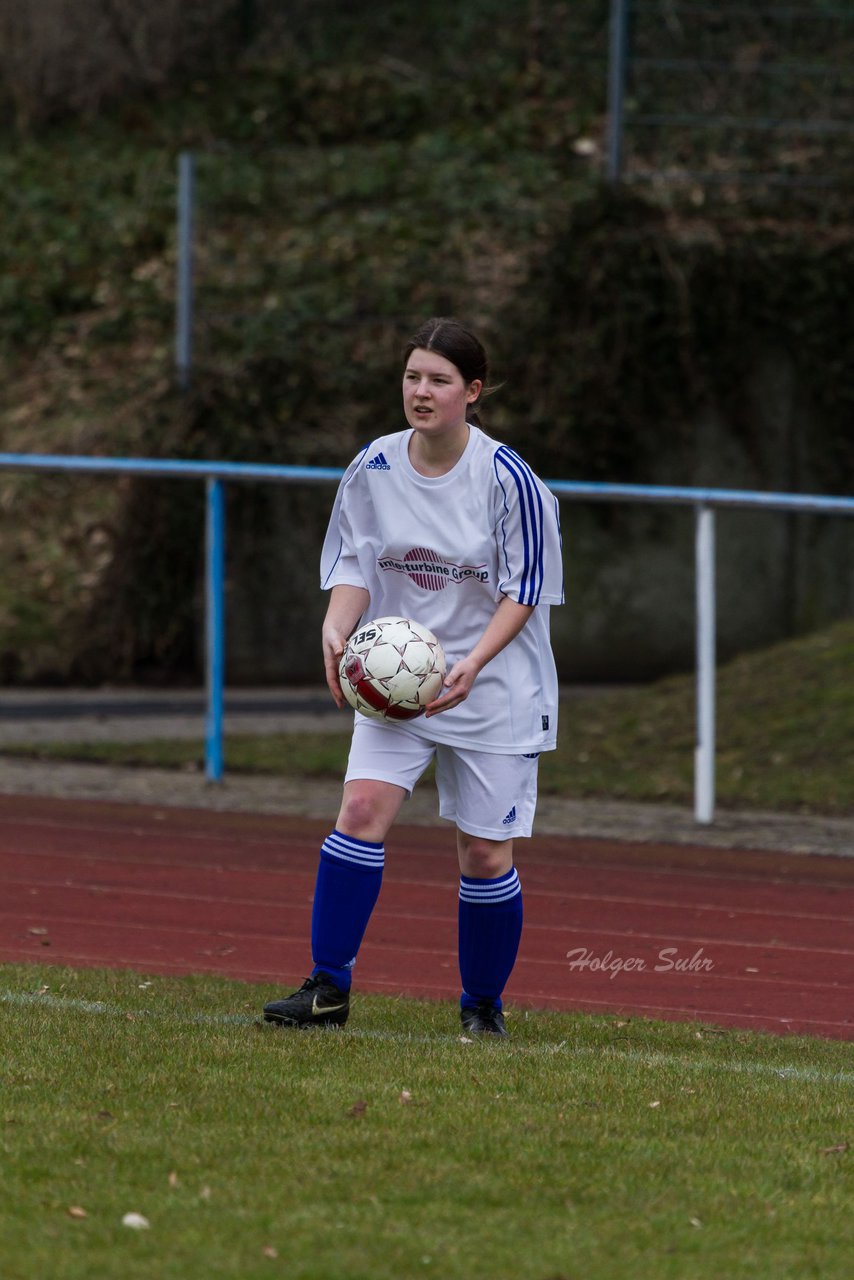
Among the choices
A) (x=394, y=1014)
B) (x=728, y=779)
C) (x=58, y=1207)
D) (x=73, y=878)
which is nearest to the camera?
(x=58, y=1207)

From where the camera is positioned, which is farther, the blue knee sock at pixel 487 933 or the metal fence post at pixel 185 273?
the metal fence post at pixel 185 273

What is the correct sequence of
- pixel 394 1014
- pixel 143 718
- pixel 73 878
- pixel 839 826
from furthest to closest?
1. pixel 143 718
2. pixel 839 826
3. pixel 73 878
4. pixel 394 1014

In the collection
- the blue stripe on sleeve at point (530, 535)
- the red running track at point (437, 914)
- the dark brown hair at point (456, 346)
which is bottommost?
the red running track at point (437, 914)

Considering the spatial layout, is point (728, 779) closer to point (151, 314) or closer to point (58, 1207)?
point (58, 1207)

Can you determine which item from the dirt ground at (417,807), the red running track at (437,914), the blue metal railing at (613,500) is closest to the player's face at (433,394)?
the red running track at (437,914)

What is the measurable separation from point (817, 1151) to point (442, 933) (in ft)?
10.4

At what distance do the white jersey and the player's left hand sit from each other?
0.56 feet

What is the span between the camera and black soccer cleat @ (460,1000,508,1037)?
5.21 meters

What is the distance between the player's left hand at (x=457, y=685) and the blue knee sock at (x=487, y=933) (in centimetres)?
57

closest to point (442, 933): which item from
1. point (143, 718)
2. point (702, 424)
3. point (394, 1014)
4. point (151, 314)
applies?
point (394, 1014)

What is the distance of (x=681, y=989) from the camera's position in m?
6.32

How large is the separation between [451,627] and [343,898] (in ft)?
2.50

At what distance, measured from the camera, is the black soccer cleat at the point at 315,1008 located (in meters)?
5.09

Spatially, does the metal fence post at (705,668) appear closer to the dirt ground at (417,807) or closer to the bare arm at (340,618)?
the dirt ground at (417,807)
